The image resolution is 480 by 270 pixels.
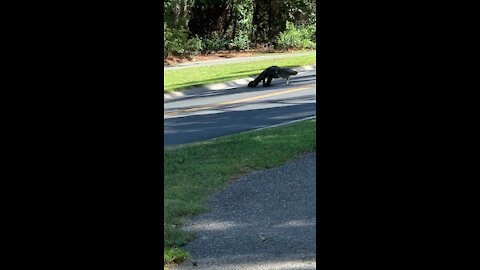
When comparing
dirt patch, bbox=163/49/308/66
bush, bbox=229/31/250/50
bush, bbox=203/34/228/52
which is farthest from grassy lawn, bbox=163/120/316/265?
bush, bbox=229/31/250/50

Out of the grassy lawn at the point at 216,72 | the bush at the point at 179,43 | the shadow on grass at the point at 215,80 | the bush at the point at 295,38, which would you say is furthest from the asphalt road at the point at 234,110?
the bush at the point at 295,38

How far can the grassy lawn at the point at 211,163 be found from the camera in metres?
7.20

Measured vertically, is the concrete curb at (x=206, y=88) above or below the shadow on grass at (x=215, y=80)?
below

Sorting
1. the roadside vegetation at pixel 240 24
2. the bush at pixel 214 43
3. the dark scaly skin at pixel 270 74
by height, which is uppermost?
the roadside vegetation at pixel 240 24

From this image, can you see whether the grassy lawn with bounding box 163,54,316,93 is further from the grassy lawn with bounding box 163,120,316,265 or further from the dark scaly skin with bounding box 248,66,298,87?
the grassy lawn with bounding box 163,120,316,265

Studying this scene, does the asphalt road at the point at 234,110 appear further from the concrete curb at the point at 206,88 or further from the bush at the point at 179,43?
the bush at the point at 179,43

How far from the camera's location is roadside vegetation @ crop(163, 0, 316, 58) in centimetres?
3350

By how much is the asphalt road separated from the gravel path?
346cm

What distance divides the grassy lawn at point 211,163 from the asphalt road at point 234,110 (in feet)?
2.77

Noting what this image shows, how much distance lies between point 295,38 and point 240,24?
270cm

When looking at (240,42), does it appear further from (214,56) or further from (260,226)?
(260,226)

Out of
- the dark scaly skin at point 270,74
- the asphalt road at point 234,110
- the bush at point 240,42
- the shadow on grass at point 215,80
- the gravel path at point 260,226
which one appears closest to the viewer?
the gravel path at point 260,226
